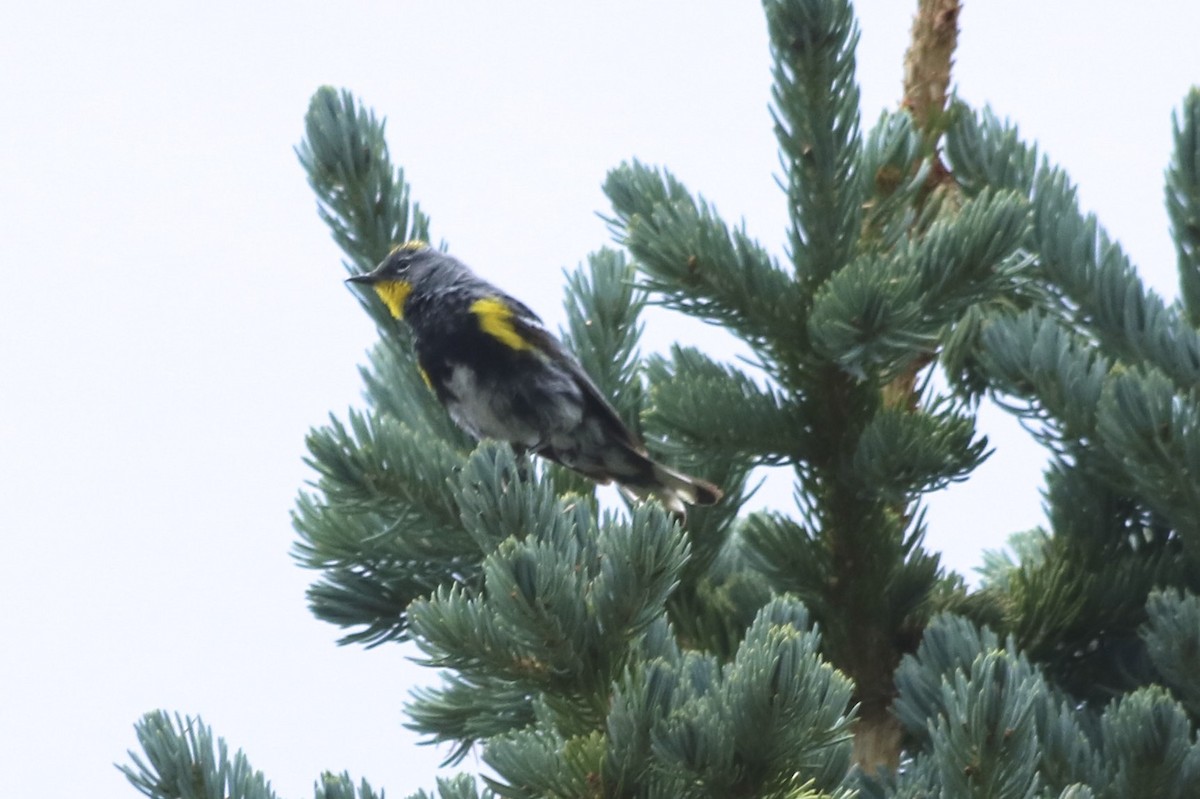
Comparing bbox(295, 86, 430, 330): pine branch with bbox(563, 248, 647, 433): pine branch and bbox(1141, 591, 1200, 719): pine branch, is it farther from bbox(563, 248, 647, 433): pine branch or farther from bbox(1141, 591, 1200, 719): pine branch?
bbox(1141, 591, 1200, 719): pine branch

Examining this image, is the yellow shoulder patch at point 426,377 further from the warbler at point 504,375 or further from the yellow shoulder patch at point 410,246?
the yellow shoulder patch at point 410,246

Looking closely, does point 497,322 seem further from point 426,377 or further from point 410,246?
point 410,246

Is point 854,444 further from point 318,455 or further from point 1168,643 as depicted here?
point 318,455

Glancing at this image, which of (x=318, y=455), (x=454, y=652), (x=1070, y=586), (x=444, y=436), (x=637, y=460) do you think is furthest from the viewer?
(x=637, y=460)

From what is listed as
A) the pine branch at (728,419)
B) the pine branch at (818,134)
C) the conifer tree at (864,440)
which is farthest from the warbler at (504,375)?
the pine branch at (818,134)

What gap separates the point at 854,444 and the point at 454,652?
3.20ft

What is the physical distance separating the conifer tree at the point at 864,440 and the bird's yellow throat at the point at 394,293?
151mm

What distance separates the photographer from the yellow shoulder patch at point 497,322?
378 cm

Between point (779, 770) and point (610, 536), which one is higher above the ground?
point (610, 536)

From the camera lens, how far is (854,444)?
2.54m

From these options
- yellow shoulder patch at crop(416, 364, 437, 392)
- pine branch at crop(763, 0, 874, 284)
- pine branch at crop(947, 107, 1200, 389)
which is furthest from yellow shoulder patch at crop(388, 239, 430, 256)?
pine branch at crop(947, 107, 1200, 389)

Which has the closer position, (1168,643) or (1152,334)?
(1168,643)

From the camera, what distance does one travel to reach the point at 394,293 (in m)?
3.32

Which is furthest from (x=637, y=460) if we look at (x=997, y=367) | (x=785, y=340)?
(x=997, y=367)
